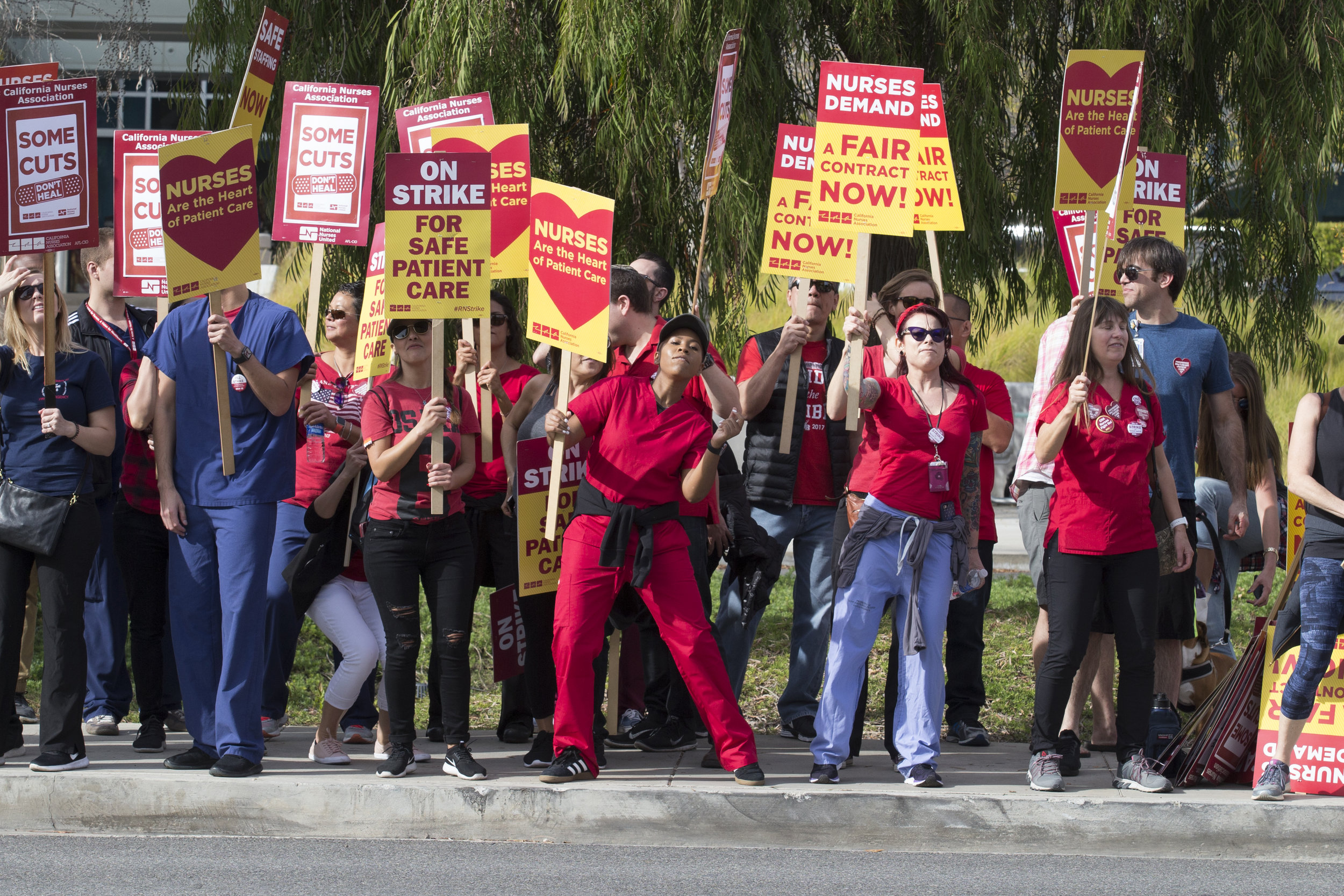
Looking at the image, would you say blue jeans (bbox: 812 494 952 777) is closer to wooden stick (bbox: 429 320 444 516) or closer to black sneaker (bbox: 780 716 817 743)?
black sneaker (bbox: 780 716 817 743)

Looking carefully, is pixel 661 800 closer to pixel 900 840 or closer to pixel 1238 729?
pixel 900 840

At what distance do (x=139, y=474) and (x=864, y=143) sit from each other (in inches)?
142

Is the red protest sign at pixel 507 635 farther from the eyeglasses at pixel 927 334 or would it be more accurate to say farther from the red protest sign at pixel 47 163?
the red protest sign at pixel 47 163

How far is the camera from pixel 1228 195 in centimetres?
949

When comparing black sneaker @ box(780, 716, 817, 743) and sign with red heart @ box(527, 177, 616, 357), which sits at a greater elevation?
sign with red heart @ box(527, 177, 616, 357)

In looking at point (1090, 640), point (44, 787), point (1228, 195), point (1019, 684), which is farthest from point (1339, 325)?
point (44, 787)

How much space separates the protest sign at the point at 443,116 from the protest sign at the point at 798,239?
1.49m

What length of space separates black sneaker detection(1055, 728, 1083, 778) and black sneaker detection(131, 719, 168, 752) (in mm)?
3905

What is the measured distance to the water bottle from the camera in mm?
6445

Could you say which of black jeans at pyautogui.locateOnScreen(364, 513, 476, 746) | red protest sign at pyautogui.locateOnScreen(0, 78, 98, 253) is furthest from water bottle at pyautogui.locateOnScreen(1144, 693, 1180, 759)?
red protest sign at pyautogui.locateOnScreen(0, 78, 98, 253)

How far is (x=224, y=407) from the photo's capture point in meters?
5.84

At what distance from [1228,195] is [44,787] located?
25.2 feet

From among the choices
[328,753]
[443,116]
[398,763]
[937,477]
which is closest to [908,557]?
[937,477]

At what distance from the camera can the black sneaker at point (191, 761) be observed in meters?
6.09
